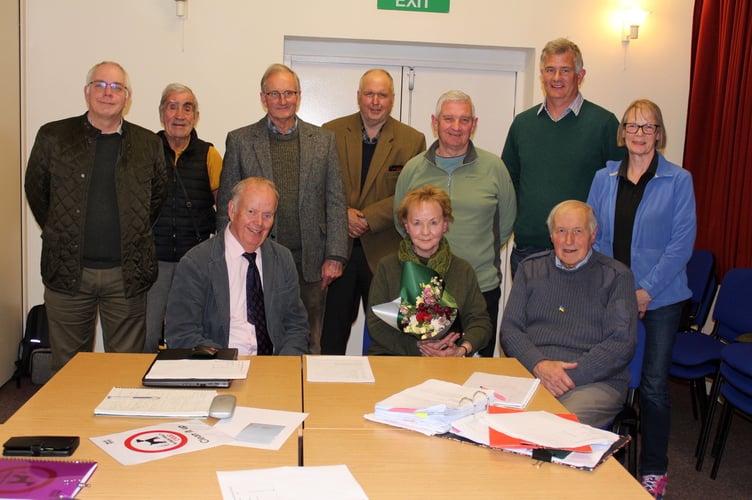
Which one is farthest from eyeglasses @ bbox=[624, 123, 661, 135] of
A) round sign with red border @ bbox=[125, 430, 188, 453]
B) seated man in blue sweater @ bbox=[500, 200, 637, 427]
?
round sign with red border @ bbox=[125, 430, 188, 453]

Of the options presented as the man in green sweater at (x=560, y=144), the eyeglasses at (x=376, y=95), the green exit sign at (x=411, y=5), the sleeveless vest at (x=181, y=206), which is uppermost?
the green exit sign at (x=411, y=5)

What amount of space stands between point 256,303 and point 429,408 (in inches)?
45.7

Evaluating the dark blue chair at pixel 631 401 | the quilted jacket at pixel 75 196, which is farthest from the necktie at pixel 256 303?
the dark blue chair at pixel 631 401

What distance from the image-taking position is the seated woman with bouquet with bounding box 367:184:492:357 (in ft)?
9.64

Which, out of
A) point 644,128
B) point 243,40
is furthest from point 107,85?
point 644,128

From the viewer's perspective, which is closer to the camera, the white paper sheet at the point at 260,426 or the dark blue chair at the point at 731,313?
the white paper sheet at the point at 260,426

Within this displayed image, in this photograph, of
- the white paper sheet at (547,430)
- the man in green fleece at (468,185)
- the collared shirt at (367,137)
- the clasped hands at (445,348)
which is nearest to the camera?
the white paper sheet at (547,430)

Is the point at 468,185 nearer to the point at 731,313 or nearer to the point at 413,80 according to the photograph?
the point at 731,313

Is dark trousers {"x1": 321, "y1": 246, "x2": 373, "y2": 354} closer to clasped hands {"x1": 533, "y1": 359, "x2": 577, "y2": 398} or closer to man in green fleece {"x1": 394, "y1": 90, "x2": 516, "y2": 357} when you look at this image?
man in green fleece {"x1": 394, "y1": 90, "x2": 516, "y2": 357}

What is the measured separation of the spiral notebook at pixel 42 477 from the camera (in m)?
1.53

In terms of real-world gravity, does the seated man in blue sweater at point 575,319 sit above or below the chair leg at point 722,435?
above

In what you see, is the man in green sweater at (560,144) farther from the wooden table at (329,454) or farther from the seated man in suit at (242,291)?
the wooden table at (329,454)

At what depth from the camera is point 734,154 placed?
480 centimetres

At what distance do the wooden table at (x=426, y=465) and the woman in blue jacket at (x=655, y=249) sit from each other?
125 cm
